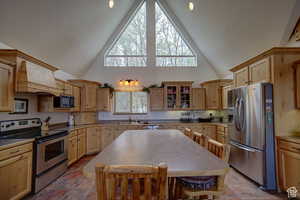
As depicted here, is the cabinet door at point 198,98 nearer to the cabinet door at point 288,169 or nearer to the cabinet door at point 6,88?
the cabinet door at point 288,169

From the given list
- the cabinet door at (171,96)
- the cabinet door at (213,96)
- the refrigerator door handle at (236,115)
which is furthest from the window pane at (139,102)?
the refrigerator door handle at (236,115)

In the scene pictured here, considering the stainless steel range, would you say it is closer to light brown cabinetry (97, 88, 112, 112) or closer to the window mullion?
light brown cabinetry (97, 88, 112, 112)

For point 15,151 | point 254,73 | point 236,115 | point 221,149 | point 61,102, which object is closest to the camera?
point 221,149

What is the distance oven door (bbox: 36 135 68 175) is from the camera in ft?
9.34

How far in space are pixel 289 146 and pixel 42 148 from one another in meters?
3.81

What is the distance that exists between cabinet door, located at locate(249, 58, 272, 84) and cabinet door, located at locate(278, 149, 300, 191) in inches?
46.1

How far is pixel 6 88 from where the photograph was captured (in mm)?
2637

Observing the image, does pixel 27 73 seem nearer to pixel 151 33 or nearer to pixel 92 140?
pixel 92 140

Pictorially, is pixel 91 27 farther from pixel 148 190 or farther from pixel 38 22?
pixel 148 190

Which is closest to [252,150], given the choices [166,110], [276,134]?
[276,134]

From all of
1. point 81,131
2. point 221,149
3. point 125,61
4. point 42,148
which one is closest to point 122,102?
point 125,61

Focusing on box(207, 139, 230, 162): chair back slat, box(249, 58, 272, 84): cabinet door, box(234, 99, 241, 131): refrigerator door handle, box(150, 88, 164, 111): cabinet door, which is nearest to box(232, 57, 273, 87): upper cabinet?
box(249, 58, 272, 84): cabinet door

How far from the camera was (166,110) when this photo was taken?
229 inches

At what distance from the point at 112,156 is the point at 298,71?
10.1ft
